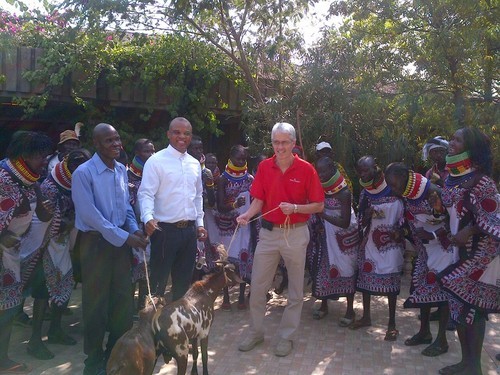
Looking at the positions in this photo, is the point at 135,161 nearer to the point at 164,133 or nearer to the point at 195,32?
the point at 164,133

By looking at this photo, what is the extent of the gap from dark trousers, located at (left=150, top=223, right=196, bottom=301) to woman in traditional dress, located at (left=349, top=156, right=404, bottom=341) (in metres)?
1.76

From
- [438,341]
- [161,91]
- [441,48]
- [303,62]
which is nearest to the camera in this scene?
[438,341]

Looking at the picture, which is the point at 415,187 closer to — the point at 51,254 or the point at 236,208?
the point at 236,208

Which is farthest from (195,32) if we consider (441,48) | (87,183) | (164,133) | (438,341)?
(438,341)

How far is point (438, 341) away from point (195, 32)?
574cm

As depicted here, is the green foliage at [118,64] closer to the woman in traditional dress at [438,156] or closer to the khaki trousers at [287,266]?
the woman in traditional dress at [438,156]

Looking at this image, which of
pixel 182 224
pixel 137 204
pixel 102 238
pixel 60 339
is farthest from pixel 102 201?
pixel 60 339

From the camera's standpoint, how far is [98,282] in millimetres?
3959

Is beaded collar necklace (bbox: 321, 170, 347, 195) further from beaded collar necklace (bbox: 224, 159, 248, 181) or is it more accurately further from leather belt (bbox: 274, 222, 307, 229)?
beaded collar necklace (bbox: 224, 159, 248, 181)

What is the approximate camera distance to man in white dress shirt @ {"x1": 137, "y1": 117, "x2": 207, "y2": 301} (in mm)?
4344

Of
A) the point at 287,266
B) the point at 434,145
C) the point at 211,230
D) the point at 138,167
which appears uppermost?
the point at 434,145

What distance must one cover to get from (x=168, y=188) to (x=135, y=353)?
154 cm

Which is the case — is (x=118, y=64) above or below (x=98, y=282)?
above

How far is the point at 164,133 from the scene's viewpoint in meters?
8.28
